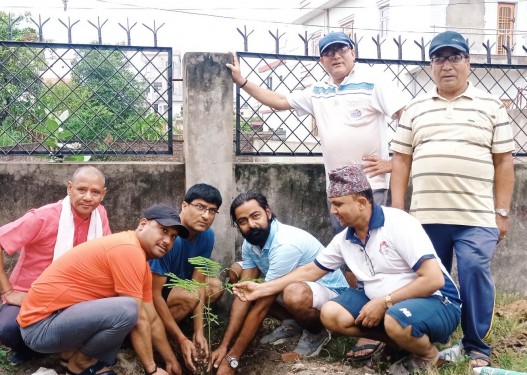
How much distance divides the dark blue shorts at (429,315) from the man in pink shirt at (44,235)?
2168mm

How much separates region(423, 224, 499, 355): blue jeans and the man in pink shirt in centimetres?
253

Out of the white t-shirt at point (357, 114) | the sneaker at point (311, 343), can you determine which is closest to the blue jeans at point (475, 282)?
the white t-shirt at point (357, 114)

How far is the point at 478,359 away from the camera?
3.98m

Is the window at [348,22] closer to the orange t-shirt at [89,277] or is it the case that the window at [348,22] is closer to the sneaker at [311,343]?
the sneaker at [311,343]

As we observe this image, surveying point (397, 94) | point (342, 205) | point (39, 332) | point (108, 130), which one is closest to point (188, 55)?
point (108, 130)

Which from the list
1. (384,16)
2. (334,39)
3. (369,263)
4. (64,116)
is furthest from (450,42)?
(384,16)

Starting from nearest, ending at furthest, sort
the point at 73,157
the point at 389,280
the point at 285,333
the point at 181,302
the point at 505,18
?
1. the point at 389,280
2. the point at 181,302
3. the point at 285,333
4. the point at 73,157
5. the point at 505,18

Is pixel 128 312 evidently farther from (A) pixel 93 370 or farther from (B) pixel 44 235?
(B) pixel 44 235

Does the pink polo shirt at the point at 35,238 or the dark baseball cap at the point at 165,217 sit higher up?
the dark baseball cap at the point at 165,217

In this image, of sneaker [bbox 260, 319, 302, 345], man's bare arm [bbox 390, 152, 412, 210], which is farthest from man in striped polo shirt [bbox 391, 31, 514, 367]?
sneaker [bbox 260, 319, 302, 345]

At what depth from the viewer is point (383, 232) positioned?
3893 mm

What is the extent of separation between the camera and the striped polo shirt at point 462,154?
408 centimetres

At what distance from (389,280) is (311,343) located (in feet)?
3.00

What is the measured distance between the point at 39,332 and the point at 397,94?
9.65 ft
